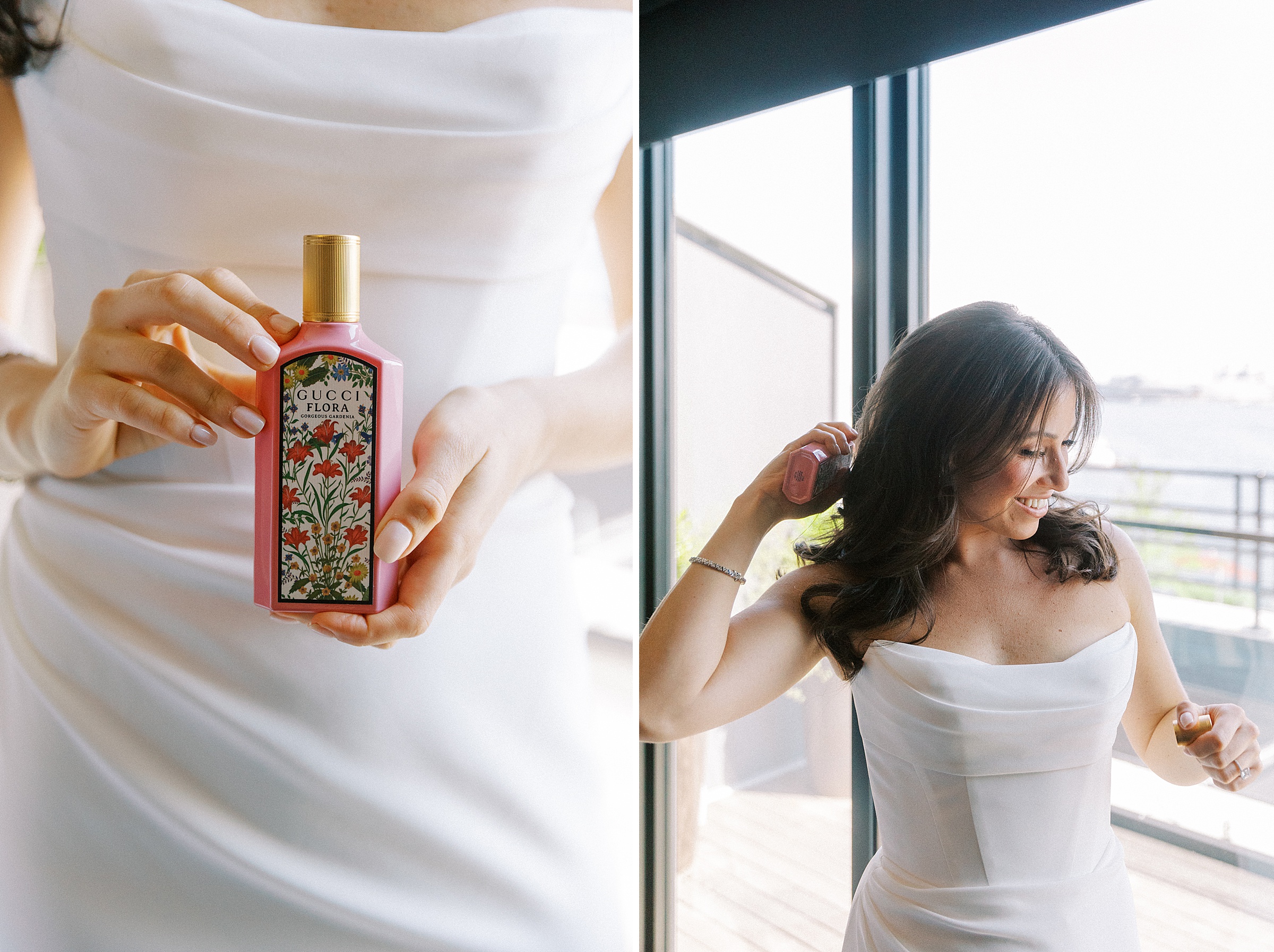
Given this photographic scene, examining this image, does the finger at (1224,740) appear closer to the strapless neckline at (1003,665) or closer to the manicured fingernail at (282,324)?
the strapless neckline at (1003,665)

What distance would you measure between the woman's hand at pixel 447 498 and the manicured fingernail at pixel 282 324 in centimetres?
15

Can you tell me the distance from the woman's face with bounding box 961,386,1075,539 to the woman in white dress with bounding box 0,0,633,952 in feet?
1.66

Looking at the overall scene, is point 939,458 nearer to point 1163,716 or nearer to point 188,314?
point 1163,716

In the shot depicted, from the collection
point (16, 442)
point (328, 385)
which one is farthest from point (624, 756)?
point (16, 442)

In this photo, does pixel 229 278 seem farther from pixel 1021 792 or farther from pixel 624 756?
pixel 1021 792

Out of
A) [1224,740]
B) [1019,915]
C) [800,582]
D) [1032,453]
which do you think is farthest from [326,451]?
[1224,740]

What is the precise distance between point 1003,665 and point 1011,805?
0.15 metres

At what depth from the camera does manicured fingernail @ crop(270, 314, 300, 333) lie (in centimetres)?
66

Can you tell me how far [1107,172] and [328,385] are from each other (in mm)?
912

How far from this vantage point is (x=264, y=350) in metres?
0.63

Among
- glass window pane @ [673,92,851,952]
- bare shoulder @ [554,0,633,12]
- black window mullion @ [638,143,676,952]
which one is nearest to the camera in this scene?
bare shoulder @ [554,0,633,12]

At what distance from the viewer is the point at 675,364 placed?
154 centimetres

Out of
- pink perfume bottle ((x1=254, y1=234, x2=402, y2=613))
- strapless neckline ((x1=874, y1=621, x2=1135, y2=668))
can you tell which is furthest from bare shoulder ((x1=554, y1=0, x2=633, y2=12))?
strapless neckline ((x1=874, y1=621, x2=1135, y2=668))

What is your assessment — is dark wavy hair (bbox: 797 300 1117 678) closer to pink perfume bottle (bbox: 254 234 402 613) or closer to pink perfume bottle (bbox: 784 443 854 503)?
pink perfume bottle (bbox: 784 443 854 503)
